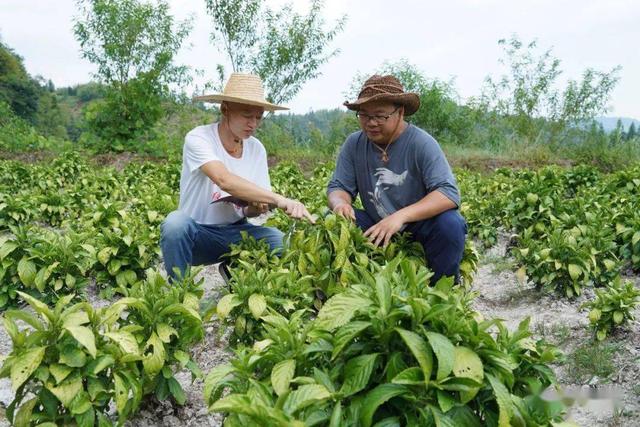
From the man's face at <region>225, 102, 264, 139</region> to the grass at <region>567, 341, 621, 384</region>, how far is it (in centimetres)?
217

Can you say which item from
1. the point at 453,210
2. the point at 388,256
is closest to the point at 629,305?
the point at 453,210

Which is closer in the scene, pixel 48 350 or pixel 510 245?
pixel 48 350

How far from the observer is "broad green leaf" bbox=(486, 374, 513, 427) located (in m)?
1.46

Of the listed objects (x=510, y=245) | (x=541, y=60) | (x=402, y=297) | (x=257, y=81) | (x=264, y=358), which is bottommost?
(x=510, y=245)

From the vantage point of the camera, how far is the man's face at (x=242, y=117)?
351 centimetres

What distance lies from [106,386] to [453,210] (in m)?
2.06

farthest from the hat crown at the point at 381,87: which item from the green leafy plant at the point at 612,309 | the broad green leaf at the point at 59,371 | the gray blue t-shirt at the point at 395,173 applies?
the broad green leaf at the point at 59,371

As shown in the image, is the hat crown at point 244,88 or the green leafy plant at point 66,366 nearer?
the green leafy plant at point 66,366

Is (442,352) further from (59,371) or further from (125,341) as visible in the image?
(59,371)

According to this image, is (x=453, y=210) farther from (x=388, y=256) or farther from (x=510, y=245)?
(x=510, y=245)

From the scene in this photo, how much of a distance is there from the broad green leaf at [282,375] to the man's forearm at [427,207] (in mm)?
1636

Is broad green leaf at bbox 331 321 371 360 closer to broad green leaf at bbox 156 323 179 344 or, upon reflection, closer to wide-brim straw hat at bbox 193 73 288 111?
broad green leaf at bbox 156 323 179 344

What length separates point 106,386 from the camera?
197 cm

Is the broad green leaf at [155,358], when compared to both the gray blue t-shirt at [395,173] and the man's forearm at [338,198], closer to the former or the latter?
the man's forearm at [338,198]
